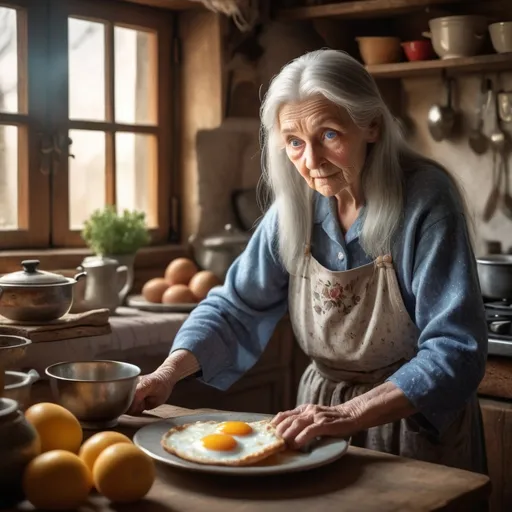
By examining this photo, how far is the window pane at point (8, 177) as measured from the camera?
9.56 feet

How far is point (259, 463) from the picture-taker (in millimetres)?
1368

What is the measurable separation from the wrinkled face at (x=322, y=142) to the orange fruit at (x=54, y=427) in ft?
2.25

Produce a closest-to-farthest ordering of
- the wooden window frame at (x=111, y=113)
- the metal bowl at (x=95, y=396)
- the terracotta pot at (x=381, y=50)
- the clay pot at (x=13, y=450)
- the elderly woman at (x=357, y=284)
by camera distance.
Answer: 1. the clay pot at (x=13, y=450)
2. the metal bowl at (x=95, y=396)
3. the elderly woman at (x=357, y=284)
4. the wooden window frame at (x=111, y=113)
5. the terracotta pot at (x=381, y=50)

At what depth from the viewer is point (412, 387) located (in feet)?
5.27

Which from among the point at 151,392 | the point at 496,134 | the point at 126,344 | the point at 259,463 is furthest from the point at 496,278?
the point at 259,463

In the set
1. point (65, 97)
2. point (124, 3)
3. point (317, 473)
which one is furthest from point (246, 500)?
point (124, 3)

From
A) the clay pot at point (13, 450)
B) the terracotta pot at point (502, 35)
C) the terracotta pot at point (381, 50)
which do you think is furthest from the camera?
the terracotta pot at point (381, 50)

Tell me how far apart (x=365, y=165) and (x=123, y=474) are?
897 mm

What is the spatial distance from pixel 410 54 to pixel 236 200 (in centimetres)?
80

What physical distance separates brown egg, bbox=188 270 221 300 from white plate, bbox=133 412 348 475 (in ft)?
4.28

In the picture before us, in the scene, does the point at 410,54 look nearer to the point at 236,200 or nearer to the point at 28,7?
the point at 236,200

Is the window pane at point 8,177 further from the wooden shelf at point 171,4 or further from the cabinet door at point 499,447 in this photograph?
the cabinet door at point 499,447

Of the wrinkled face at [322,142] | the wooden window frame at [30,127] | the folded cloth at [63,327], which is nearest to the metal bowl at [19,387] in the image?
the folded cloth at [63,327]

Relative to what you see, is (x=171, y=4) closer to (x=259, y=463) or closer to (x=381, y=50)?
(x=381, y=50)
